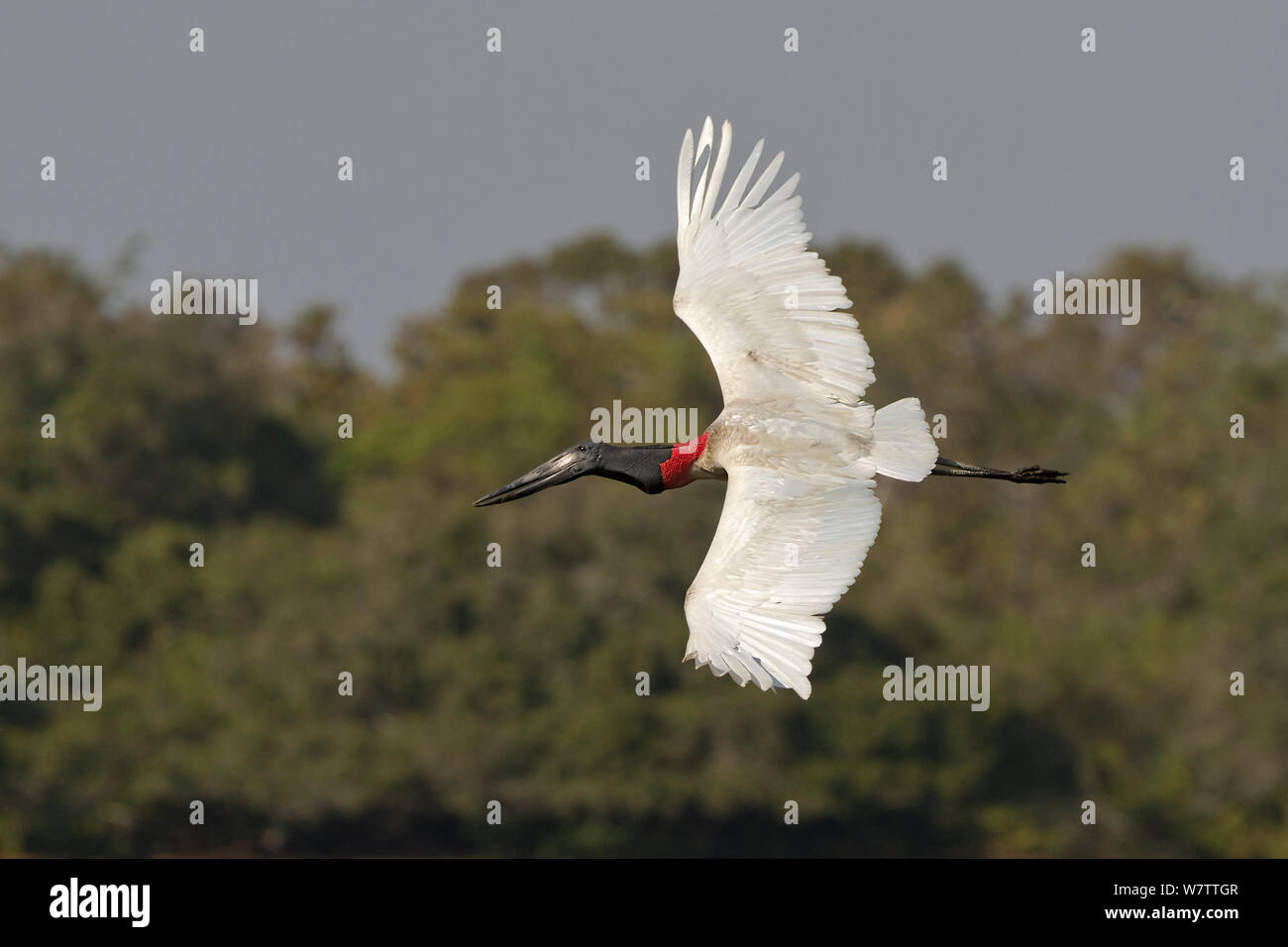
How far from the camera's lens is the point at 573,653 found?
47.9m

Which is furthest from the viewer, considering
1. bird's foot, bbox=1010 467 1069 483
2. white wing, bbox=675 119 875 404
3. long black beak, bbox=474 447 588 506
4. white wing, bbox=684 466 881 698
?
Result: bird's foot, bbox=1010 467 1069 483

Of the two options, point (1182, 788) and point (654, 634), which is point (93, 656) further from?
point (1182, 788)

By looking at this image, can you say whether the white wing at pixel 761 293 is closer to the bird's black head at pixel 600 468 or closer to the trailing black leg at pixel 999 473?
the bird's black head at pixel 600 468

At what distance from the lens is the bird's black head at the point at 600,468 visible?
1285 centimetres

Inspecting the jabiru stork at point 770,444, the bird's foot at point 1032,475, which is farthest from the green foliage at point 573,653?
the jabiru stork at point 770,444

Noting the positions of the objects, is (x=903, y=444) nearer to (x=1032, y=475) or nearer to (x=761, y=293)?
(x=761, y=293)

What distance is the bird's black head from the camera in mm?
12852

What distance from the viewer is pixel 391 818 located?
48719mm

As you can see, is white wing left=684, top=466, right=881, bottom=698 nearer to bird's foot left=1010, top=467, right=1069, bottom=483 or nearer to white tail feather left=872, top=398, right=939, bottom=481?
white tail feather left=872, top=398, right=939, bottom=481

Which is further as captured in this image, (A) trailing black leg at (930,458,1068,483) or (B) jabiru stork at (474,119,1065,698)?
(A) trailing black leg at (930,458,1068,483)

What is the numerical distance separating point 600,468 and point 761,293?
4.63 ft

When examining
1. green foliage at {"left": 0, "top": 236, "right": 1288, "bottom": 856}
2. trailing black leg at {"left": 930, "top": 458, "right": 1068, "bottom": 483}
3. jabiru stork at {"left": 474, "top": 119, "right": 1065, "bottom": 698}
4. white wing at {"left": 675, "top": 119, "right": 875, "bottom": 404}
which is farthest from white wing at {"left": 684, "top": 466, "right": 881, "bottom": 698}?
green foliage at {"left": 0, "top": 236, "right": 1288, "bottom": 856}

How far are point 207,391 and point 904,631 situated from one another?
18278 millimetres
